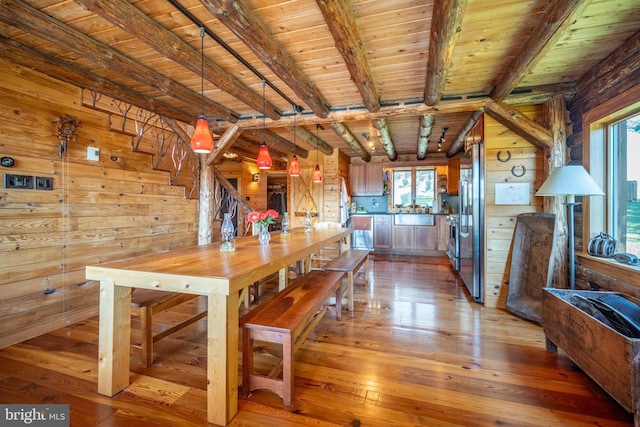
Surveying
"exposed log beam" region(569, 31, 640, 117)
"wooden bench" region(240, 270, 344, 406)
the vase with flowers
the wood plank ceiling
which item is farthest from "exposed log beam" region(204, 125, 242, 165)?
"exposed log beam" region(569, 31, 640, 117)

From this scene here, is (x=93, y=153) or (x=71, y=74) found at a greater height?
(x=71, y=74)

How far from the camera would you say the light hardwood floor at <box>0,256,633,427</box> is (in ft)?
4.98

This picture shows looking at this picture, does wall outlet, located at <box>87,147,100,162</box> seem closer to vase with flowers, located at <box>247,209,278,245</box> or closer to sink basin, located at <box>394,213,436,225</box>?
vase with flowers, located at <box>247,209,278,245</box>

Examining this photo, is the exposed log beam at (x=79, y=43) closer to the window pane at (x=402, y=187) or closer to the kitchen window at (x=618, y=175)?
the kitchen window at (x=618, y=175)

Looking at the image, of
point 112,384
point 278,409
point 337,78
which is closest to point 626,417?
point 278,409

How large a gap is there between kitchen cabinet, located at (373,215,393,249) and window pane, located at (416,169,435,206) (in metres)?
1.16

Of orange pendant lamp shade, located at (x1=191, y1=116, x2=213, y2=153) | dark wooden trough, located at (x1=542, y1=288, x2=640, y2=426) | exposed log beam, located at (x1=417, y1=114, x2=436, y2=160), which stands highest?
exposed log beam, located at (x1=417, y1=114, x2=436, y2=160)

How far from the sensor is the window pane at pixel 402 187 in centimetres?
732

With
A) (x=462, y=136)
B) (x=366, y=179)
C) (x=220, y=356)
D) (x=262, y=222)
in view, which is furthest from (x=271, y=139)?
(x=220, y=356)

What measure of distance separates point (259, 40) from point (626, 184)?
3164mm

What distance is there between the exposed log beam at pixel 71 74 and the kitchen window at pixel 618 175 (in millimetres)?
4474

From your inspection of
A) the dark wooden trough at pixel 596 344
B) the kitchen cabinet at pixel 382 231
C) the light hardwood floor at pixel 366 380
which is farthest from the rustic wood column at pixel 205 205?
the kitchen cabinet at pixel 382 231

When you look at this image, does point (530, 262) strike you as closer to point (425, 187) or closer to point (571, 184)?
point (571, 184)

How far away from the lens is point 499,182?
10.3 feet
